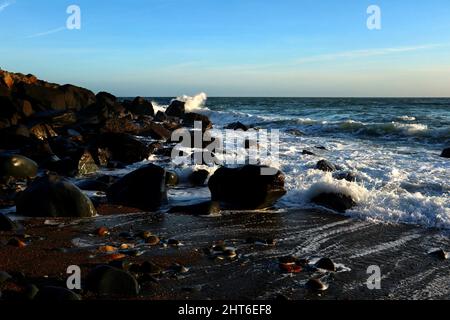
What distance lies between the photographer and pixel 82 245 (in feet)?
15.6

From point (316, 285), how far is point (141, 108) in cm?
2435

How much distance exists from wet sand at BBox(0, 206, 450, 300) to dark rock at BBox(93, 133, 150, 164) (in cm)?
460

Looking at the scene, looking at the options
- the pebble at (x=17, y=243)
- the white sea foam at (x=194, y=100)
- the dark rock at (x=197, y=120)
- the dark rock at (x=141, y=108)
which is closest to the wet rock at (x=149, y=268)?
the pebble at (x=17, y=243)

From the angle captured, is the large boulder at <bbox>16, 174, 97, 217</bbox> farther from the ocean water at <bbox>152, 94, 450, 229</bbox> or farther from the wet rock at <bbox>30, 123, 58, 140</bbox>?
the wet rock at <bbox>30, 123, 58, 140</bbox>

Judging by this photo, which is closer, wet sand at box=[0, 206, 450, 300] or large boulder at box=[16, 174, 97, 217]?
wet sand at box=[0, 206, 450, 300]

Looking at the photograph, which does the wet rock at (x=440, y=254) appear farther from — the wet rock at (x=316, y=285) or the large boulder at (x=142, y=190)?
the large boulder at (x=142, y=190)

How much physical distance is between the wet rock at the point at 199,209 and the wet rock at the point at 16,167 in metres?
3.41

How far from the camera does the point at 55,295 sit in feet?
10.7

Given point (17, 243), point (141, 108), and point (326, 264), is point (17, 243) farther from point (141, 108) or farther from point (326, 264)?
point (141, 108)

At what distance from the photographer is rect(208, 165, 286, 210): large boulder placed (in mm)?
6672

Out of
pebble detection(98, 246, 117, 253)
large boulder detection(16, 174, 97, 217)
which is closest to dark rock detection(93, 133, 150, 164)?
large boulder detection(16, 174, 97, 217)

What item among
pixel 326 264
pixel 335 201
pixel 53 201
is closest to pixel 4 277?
pixel 53 201
